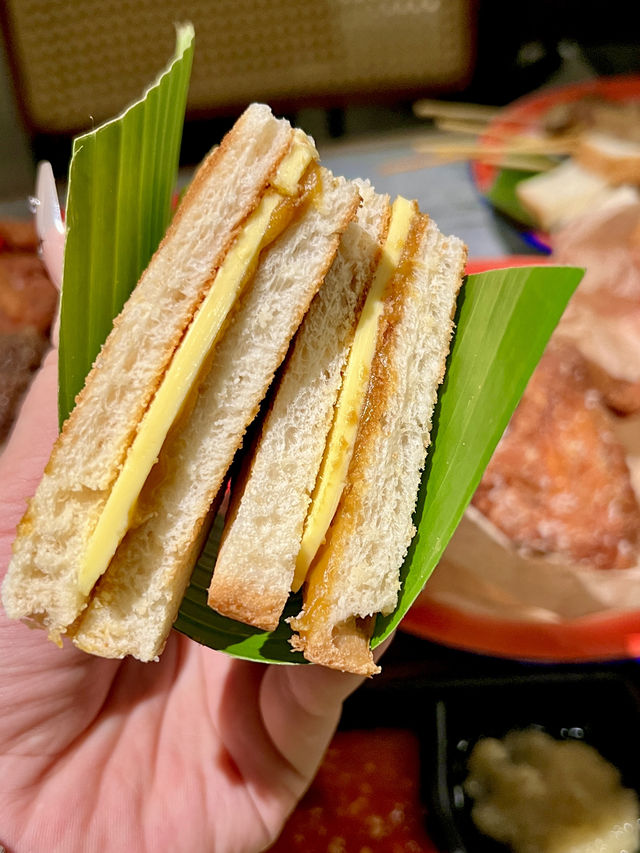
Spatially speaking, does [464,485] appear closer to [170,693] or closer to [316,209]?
[316,209]

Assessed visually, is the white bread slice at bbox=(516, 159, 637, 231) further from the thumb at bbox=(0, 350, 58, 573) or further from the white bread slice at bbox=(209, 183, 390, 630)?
the thumb at bbox=(0, 350, 58, 573)

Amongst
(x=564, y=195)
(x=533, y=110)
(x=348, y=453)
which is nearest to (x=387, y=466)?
(x=348, y=453)

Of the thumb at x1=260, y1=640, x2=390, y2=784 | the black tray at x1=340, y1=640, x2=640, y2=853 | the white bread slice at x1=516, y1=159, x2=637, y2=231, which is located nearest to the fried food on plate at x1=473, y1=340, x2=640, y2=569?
the black tray at x1=340, y1=640, x2=640, y2=853

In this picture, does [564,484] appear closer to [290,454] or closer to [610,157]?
[290,454]

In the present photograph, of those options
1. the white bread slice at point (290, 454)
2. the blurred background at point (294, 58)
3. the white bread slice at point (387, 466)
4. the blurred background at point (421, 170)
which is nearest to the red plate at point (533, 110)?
the blurred background at point (421, 170)

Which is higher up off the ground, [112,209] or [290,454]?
[112,209]
